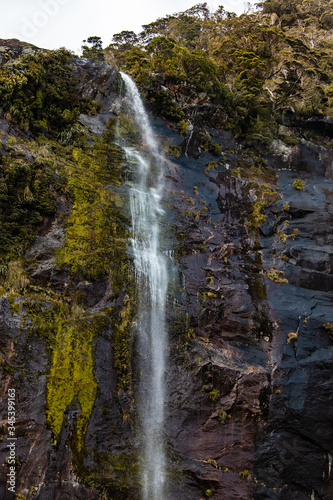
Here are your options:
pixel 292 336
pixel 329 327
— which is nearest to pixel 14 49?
pixel 292 336

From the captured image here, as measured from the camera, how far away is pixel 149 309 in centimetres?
1213

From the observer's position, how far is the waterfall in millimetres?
9984

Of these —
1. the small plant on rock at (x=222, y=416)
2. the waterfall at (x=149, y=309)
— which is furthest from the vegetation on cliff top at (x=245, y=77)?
the small plant on rock at (x=222, y=416)

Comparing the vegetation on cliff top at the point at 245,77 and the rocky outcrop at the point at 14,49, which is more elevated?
the vegetation on cliff top at the point at 245,77

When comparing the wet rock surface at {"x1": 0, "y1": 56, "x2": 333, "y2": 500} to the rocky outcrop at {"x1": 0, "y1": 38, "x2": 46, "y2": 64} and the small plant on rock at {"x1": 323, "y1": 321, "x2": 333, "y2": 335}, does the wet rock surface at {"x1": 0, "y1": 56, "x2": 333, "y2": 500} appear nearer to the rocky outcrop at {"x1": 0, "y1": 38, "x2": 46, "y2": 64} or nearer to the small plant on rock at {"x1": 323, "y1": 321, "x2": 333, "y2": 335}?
the small plant on rock at {"x1": 323, "y1": 321, "x2": 333, "y2": 335}

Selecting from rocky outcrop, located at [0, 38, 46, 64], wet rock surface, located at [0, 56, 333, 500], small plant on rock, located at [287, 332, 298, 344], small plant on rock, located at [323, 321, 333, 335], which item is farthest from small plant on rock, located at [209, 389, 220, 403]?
rocky outcrop, located at [0, 38, 46, 64]

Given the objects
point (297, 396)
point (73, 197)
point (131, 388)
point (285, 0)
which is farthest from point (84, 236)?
point (285, 0)

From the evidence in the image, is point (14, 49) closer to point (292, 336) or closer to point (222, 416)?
point (292, 336)

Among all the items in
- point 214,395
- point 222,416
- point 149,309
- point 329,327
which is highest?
point 329,327

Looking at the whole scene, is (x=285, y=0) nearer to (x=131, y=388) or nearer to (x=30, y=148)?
(x=30, y=148)

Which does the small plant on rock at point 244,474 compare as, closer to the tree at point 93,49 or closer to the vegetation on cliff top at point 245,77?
the vegetation on cliff top at point 245,77

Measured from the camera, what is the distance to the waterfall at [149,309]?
32.8 ft

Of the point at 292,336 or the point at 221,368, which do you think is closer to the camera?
the point at 221,368

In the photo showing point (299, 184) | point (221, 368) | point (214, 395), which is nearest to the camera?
point (214, 395)
